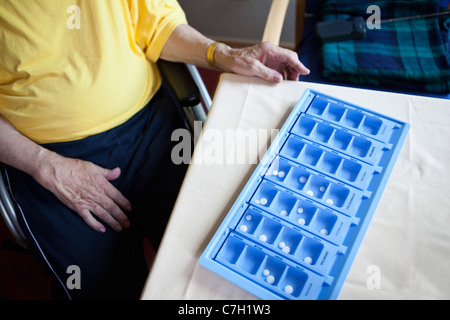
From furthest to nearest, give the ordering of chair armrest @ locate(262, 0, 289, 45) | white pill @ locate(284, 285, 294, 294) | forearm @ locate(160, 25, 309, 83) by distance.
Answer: chair armrest @ locate(262, 0, 289, 45) → forearm @ locate(160, 25, 309, 83) → white pill @ locate(284, 285, 294, 294)

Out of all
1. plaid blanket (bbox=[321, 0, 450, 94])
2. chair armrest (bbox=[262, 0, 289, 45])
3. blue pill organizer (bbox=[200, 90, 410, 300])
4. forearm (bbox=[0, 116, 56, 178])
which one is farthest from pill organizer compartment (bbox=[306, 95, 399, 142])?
forearm (bbox=[0, 116, 56, 178])

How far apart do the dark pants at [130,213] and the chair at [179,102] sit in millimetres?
25

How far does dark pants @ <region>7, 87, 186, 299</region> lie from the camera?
2.86 feet

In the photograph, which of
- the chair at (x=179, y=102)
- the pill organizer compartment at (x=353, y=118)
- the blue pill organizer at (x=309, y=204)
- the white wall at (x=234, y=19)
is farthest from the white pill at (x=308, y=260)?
the white wall at (x=234, y=19)

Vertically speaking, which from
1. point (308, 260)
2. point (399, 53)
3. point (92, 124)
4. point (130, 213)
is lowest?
point (130, 213)

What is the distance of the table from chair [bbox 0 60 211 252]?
0.15 meters

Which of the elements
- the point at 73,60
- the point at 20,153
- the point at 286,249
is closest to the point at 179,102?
the point at 73,60

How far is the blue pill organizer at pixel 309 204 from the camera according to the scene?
0.57 metres

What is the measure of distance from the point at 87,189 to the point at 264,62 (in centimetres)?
53

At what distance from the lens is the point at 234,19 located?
73.7 inches

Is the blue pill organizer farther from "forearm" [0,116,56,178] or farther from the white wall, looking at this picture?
the white wall

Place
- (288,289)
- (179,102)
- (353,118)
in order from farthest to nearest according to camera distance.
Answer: (179,102) < (353,118) < (288,289)

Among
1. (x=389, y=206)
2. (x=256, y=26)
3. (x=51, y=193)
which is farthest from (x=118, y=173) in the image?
(x=256, y=26)

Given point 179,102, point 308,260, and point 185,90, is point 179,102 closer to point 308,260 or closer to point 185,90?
point 185,90
